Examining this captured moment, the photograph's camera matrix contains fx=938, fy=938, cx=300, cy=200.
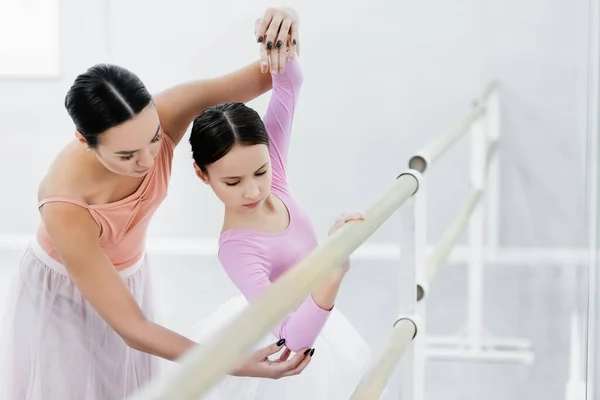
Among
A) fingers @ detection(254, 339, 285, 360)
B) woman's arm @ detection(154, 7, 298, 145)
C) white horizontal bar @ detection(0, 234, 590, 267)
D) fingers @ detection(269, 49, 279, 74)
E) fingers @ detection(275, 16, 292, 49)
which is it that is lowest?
white horizontal bar @ detection(0, 234, 590, 267)

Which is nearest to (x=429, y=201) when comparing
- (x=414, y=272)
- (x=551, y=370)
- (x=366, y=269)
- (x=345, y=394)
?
(x=366, y=269)

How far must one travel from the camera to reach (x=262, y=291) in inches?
55.8

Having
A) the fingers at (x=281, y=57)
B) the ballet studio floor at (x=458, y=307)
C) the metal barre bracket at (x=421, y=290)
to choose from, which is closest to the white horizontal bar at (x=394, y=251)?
the ballet studio floor at (x=458, y=307)

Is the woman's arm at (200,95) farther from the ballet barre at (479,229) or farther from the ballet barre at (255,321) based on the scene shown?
the ballet barre at (479,229)

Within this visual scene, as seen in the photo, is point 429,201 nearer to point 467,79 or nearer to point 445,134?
point 467,79

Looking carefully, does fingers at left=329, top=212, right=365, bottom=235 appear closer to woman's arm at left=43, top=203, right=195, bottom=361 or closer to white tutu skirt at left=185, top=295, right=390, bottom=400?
woman's arm at left=43, top=203, right=195, bottom=361

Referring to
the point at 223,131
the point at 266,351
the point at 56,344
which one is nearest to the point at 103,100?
the point at 223,131

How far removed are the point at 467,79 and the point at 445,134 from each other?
1.74 metres

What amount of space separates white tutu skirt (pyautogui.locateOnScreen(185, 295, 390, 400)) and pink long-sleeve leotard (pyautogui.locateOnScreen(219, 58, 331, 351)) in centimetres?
19

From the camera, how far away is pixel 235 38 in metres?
3.90

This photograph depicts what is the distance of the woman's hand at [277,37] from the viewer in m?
1.49

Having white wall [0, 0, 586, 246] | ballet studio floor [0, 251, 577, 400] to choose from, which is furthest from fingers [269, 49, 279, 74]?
white wall [0, 0, 586, 246]

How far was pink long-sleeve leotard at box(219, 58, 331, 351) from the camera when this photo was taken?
1.35 metres

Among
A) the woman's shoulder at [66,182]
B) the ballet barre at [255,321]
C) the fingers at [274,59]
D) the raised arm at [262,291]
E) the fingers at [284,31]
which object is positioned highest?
the fingers at [284,31]
